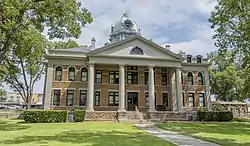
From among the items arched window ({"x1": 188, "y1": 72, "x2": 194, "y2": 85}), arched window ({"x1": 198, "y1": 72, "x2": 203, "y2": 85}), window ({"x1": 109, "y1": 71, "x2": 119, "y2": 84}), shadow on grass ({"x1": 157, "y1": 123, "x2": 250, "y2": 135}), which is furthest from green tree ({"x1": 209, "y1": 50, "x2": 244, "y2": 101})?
shadow on grass ({"x1": 157, "y1": 123, "x2": 250, "y2": 135})

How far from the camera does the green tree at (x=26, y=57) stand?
16781mm

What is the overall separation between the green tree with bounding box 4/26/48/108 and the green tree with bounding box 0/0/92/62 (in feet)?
1.76

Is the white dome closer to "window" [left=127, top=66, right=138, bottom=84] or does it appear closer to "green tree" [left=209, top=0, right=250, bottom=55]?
"window" [left=127, top=66, right=138, bottom=84]

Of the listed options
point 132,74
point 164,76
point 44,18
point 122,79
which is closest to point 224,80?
point 164,76

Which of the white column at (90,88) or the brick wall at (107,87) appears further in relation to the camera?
the brick wall at (107,87)

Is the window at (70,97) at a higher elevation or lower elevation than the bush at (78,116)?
higher

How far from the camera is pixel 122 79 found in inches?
1160

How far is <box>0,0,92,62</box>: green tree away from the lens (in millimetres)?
15327

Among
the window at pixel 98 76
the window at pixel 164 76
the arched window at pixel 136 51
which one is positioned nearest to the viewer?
the arched window at pixel 136 51

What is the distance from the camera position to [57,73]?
1210 inches

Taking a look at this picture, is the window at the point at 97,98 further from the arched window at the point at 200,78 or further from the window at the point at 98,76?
the arched window at the point at 200,78

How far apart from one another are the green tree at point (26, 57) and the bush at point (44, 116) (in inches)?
215

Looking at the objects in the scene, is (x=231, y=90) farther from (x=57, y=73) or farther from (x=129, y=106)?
(x=57, y=73)

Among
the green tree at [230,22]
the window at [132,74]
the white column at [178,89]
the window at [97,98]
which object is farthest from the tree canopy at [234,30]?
the window at [97,98]
